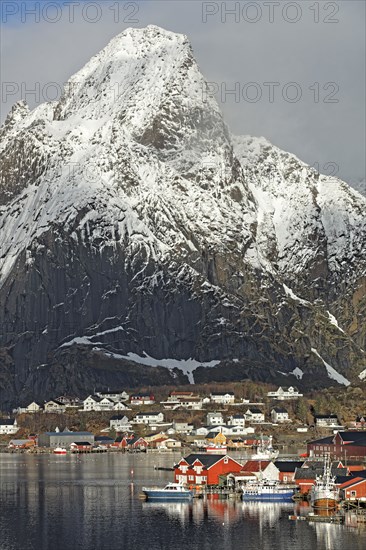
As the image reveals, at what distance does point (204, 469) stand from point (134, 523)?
26295mm

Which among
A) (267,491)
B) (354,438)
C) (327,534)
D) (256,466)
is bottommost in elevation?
(327,534)

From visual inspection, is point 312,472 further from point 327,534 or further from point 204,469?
point 327,534

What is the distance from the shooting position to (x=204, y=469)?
13500 centimetres

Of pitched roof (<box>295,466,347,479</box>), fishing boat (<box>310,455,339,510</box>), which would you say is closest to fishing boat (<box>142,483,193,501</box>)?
pitched roof (<box>295,466,347,479</box>)

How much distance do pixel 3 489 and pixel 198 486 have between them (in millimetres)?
20882

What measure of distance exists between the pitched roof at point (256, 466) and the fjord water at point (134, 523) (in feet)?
25.5

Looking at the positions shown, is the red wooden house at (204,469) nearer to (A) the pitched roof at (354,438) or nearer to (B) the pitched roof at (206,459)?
(B) the pitched roof at (206,459)

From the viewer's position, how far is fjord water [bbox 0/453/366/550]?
99500mm

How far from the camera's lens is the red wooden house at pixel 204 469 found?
13512cm

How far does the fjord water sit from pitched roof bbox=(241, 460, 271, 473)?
7.76 metres

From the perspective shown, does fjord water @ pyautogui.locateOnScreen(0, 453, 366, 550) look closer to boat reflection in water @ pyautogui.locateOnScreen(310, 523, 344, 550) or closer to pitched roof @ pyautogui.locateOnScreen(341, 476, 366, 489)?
boat reflection in water @ pyautogui.locateOnScreen(310, 523, 344, 550)

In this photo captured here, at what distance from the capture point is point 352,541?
9875cm

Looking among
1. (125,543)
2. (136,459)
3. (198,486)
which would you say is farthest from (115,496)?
(136,459)

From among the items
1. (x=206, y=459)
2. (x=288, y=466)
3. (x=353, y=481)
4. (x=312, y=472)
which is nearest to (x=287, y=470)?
(x=288, y=466)
